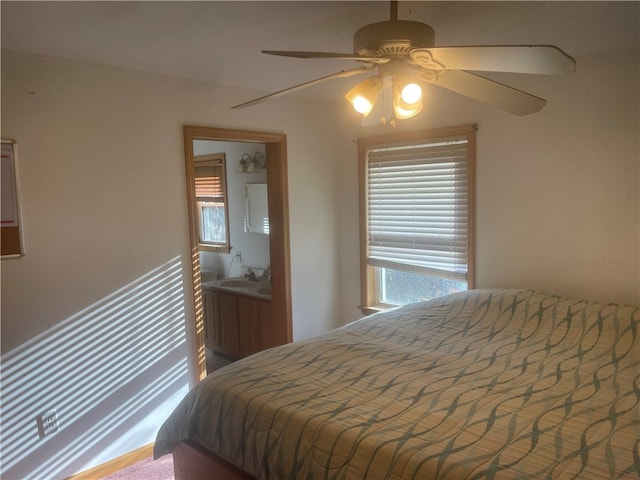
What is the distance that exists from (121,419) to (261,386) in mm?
1416

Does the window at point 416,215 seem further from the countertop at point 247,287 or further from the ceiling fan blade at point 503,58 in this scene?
the ceiling fan blade at point 503,58

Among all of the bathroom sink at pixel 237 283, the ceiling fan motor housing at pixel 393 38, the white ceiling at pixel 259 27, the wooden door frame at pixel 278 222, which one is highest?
the white ceiling at pixel 259 27

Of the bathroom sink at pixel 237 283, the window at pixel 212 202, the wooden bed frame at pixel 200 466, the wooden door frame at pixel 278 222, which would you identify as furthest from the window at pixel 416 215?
the wooden bed frame at pixel 200 466

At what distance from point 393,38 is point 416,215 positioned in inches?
84.6

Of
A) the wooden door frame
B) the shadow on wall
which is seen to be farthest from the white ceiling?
the shadow on wall

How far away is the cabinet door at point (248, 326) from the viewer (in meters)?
4.03

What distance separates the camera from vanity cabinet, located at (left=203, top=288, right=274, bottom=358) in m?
3.96

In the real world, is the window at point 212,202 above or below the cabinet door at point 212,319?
above

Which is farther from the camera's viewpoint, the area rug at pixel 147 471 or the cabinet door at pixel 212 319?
the cabinet door at pixel 212 319

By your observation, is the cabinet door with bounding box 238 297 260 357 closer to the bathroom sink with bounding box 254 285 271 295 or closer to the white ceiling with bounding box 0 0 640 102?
the bathroom sink with bounding box 254 285 271 295

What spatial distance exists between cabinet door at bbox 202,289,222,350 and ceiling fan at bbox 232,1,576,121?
299 centimetres

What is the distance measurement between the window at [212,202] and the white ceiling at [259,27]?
7.34 ft

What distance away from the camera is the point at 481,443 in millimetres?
1461

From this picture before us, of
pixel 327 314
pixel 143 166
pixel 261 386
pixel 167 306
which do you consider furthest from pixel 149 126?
pixel 327 314
